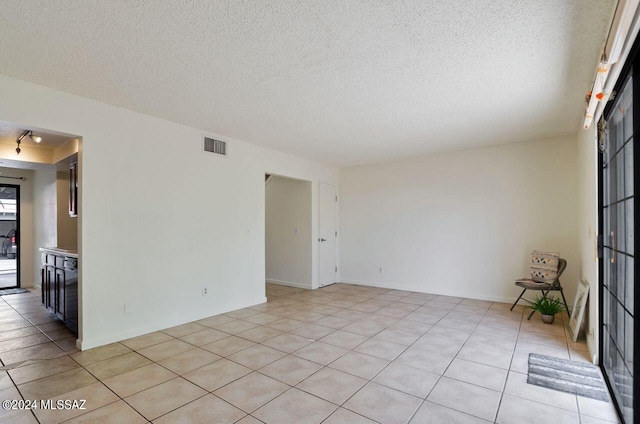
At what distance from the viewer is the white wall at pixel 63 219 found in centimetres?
514

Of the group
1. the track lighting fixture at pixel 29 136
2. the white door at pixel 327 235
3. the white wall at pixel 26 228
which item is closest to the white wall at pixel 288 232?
the white door at pixel 327 235

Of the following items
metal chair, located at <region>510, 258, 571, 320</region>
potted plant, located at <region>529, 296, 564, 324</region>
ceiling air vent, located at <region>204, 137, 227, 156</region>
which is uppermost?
ceiling air vent, located at <region>204, 137, 227, 156</region>

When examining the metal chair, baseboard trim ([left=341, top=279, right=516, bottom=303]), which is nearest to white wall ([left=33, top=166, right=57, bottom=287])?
baseboard trim ([left=341, top=279, right=516, bottom=303])

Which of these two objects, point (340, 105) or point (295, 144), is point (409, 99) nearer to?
point (340, 105)

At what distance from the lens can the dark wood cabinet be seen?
11.2ft

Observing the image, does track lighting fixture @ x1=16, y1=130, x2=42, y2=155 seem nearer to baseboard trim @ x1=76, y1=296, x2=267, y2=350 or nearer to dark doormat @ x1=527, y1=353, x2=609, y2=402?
baseboard trim @ x1=76, y1=296, x2=267, y2=350

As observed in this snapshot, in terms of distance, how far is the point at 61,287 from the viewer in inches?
148

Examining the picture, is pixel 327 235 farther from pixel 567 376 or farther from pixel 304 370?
pixel 567 376

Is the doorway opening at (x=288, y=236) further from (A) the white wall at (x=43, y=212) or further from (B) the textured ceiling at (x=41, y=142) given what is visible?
(A) the white wall at (x=43, y=212)

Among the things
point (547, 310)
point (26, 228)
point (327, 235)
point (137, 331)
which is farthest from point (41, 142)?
point (547, 310)

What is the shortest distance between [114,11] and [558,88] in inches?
143

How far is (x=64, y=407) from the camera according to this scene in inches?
85.3

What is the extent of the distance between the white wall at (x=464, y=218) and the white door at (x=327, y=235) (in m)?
0.29

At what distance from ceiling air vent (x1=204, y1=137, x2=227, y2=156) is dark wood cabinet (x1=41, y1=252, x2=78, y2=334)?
2.02 metres
